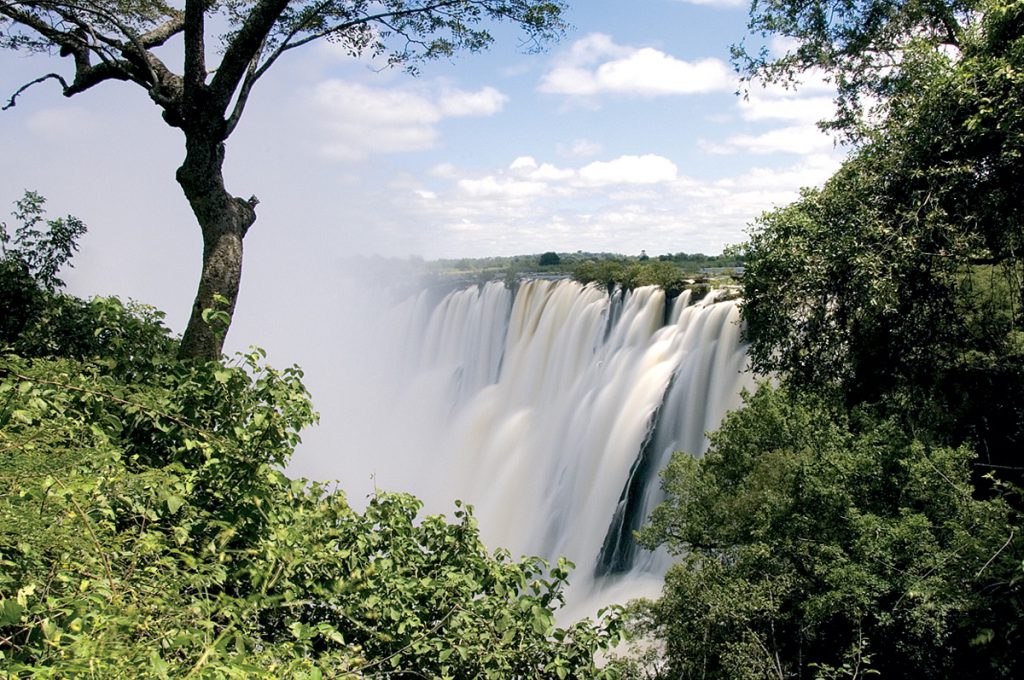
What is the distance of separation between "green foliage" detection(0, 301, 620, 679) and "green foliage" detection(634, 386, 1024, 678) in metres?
4.73

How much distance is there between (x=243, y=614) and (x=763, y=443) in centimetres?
1143

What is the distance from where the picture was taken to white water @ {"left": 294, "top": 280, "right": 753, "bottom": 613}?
18.0 meters

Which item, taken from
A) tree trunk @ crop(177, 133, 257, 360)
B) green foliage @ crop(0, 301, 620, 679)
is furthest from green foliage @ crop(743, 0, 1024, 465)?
tree trunk @ crop(177, 133, 257, 360)

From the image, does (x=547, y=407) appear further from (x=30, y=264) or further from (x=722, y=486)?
(x=30, y=264)

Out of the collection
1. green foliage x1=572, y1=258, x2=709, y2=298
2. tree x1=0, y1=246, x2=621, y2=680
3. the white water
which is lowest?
the white water

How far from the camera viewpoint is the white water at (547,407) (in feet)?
59.0

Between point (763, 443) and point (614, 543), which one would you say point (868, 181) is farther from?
point (614, 543)

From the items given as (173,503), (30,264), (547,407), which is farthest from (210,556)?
(547,407)

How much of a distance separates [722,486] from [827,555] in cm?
298

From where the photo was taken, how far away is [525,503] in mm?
23969

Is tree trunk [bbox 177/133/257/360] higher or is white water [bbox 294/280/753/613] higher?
tree trunk [bbox 177/133/257/360]

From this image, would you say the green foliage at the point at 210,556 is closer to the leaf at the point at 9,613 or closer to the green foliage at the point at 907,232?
the leaf at the point at 9,613

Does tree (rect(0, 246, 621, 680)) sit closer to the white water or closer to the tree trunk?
the tree trunk

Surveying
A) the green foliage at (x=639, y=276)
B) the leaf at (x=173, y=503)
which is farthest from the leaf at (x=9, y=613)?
the green foliage at (x=639, y=276)
